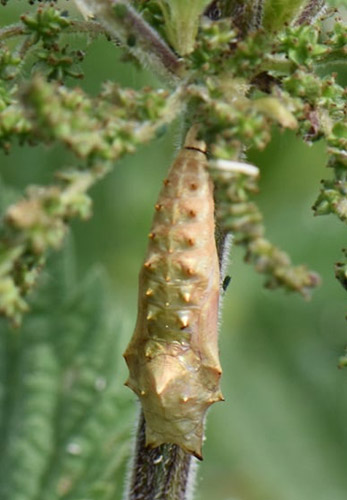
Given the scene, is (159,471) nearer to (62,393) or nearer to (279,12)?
Result: (279,12)

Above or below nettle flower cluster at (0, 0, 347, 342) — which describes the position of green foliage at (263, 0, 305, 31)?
above

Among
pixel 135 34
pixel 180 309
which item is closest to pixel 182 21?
pixel 135 34

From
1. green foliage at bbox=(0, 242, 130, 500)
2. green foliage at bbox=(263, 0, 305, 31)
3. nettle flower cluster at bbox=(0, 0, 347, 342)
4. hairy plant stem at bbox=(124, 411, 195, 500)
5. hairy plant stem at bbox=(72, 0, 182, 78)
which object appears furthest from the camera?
green foliage at bbox=(0, 242, 130, 500)

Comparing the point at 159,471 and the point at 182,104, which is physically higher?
the point at 182,104

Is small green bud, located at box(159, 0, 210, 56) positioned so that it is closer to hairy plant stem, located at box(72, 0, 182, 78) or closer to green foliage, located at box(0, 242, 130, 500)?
hairy plant stem, located at box(72, 0, 182, 78)

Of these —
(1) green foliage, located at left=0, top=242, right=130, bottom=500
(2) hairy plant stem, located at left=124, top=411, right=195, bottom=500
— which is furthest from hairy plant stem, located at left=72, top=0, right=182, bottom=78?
(1) green foliage, located at left=0, top=242, right=130, bottom=500

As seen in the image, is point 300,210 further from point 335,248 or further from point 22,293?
point 22,293

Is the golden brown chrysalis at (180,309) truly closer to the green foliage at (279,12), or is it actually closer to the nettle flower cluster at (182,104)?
the nettle flower cluster at (182,104)
